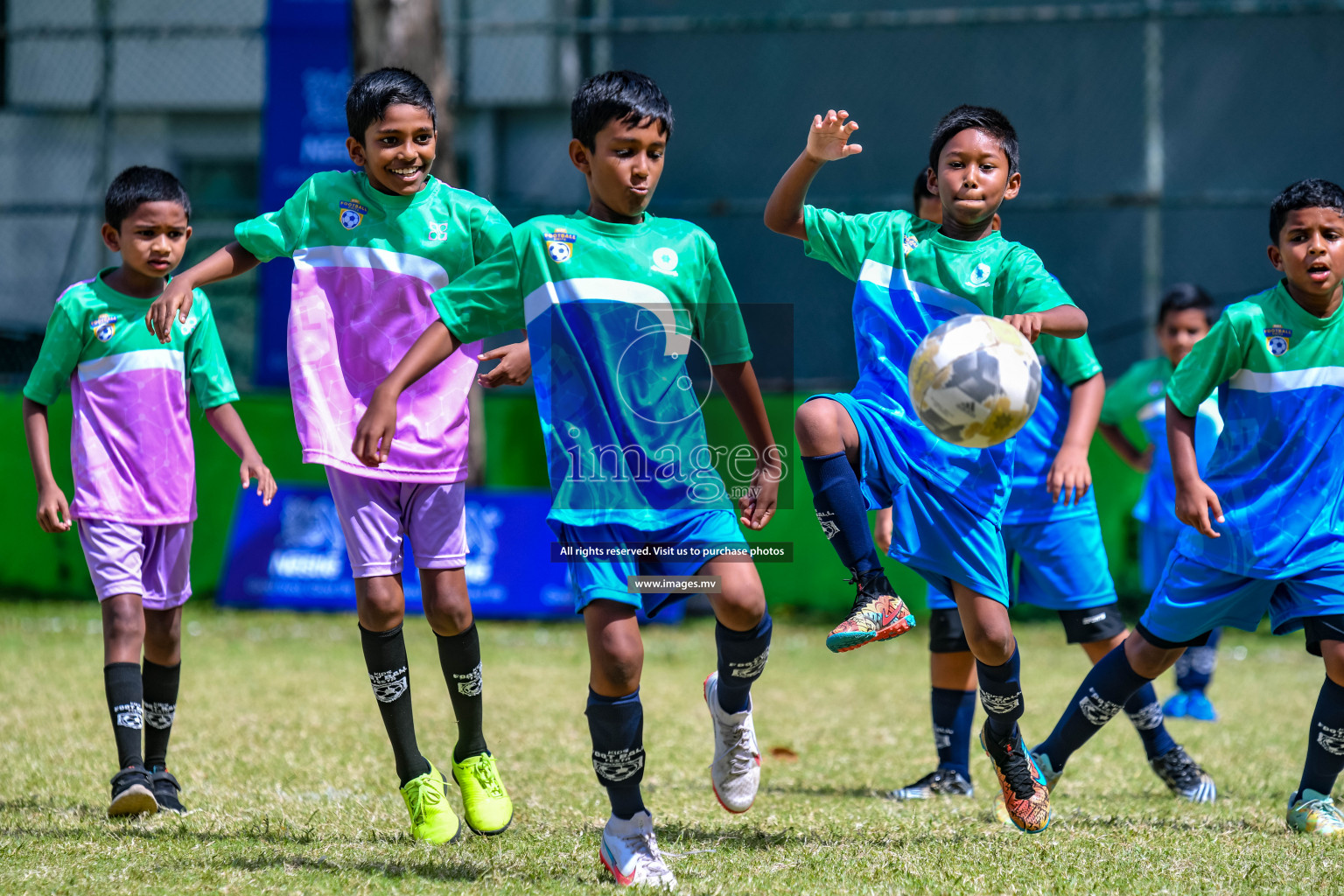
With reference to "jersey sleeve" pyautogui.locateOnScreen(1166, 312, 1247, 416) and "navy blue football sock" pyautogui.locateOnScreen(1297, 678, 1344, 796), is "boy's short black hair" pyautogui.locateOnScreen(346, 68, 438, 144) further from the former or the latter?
"navy blue football sock" pyautogui.locateOnScreen(1297, 678, 1344, 796)

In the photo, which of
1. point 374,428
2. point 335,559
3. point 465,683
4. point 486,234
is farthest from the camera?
point 335,559

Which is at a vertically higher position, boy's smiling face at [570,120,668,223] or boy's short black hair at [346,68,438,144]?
boy's short black hair at [346,68,438,144]

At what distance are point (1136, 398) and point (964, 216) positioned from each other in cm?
326

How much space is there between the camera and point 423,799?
3986 mm

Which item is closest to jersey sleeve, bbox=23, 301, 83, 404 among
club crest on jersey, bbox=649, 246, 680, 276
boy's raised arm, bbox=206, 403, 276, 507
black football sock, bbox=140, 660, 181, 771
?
boy's raised arm, bbox=206, 403, 276, 507

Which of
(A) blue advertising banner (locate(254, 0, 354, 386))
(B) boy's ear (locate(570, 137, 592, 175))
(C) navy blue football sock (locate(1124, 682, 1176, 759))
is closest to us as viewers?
(B) boy's ear (locate(570, 137, 592, 175))

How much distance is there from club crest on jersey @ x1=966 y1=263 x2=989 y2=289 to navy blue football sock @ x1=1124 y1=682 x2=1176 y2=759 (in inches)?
73.7

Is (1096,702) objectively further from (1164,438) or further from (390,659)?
(1164,438)

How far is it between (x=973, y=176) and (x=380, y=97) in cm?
176

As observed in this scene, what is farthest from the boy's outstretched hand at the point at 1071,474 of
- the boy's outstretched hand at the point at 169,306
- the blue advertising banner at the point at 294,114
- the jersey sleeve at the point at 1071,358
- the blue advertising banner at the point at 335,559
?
the blue advertising banner at the point at 294,114

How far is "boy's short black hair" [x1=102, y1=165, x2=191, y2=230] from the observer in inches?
176

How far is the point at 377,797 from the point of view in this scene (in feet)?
15.3

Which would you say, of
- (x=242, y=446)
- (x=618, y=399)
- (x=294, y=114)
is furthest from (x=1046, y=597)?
(x=294, y=114)

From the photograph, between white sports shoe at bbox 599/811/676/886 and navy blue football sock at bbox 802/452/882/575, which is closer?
white sports shoe at bbox 599/811/676/886
